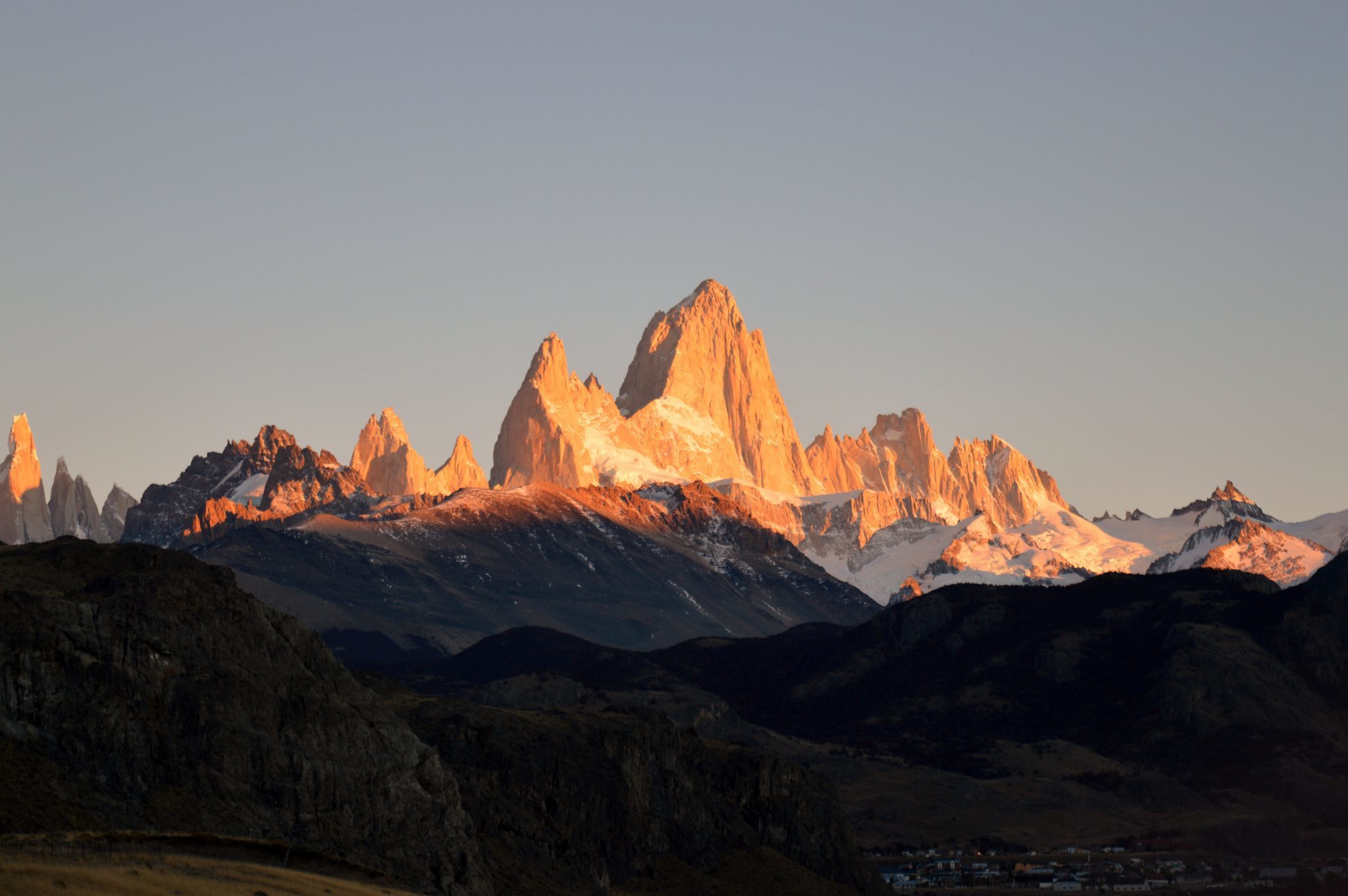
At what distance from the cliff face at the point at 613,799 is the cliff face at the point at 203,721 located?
45.4 feet

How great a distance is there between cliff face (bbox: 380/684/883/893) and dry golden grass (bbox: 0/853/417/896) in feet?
123

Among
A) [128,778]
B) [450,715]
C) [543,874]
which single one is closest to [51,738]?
[128,778]

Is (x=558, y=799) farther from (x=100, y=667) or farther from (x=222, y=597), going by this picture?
(x=100, y=667)

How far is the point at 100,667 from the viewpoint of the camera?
111750 millimetres

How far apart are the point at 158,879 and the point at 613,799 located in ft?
277

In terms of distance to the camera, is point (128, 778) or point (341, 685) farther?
point (341, 685)

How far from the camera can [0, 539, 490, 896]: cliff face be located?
4237 inches

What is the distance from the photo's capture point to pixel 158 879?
83.3m

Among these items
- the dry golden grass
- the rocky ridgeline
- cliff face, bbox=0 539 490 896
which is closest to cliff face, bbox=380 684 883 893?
the rocky ridgeline

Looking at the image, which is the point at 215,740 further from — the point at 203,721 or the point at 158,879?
the point at 158,879

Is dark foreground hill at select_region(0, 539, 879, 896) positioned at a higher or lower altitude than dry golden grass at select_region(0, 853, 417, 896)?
higher

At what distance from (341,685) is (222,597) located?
9039 millimetres

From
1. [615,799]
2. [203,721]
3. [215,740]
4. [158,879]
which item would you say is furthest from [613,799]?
[158,879]

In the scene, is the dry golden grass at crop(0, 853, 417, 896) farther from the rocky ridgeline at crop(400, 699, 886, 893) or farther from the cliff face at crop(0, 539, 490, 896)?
the rocky ridgeline at crop(400, 699, 886, 893)
